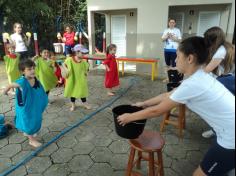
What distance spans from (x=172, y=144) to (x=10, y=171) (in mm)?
2318

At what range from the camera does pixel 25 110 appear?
10.4ft

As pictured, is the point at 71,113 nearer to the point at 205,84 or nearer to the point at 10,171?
the point at 10,171

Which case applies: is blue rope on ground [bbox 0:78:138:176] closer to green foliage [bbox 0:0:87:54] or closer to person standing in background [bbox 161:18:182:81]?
person standing in background [bbox 161:18:182:81]

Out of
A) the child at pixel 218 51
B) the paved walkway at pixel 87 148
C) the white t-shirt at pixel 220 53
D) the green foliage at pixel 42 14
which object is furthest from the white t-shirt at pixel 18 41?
the green foliage at pixel 42 14

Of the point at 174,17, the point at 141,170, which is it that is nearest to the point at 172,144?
the point at 141,170

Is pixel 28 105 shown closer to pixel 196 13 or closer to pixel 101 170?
pixel 101 170

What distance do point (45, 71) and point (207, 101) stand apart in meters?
4.10

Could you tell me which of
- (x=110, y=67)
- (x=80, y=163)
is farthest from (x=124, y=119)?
(x=110, y=67)

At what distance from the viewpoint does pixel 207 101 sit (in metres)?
1.63

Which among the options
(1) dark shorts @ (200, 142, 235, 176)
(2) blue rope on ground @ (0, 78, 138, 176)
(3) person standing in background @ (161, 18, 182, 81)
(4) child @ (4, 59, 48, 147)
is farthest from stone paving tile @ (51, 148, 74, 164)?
(3) person standing in background @ (161, 18, 182, 81)

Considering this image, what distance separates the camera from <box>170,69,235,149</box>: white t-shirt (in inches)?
63.3

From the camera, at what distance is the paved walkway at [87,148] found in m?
2.91

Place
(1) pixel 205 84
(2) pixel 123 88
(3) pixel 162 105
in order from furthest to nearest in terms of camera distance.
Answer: (2) pixel 123 88, (3) pixel 162 105, (1) pixel 205 84

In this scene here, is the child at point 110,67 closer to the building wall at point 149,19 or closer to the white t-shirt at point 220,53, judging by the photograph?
Answer: the building wall at point 149,19
